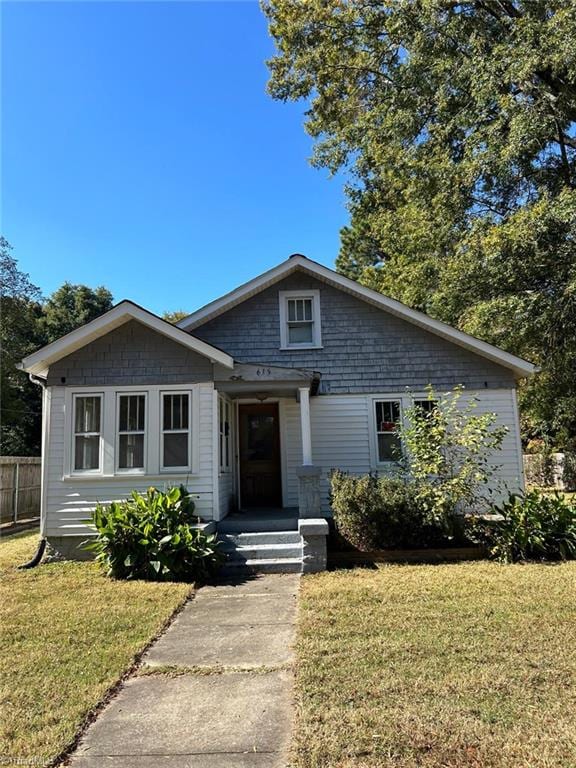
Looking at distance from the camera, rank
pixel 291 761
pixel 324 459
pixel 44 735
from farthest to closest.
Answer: pixel 324 459
pixel 44 735
pixel 291 761

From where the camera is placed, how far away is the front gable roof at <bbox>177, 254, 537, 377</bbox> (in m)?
11.1

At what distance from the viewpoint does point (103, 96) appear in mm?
9938

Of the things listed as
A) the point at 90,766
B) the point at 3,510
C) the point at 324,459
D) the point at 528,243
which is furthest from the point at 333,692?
the point at 3,510

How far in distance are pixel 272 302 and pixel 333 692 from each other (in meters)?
9.12

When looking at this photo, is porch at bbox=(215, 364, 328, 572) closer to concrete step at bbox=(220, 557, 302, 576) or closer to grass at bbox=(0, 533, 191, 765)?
concrete step at bbox=(220, 557, 302, 576)

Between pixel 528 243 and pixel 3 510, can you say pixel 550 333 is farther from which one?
pixel 3 510

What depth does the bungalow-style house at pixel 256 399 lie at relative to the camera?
888 cm

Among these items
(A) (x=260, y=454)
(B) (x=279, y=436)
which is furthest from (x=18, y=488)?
(B) (x=279, y=436)

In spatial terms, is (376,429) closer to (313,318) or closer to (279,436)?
(279,436)

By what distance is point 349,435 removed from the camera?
11203mm

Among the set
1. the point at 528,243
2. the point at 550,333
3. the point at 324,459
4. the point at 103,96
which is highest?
the point at 103,96

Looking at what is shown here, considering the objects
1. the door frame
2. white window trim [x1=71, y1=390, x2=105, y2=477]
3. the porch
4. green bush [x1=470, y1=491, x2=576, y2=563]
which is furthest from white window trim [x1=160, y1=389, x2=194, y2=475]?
green bush [x1=470, y1=491, x2=576, y2=563]

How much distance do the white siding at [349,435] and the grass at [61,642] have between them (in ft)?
15.5

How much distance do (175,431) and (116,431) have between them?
105cm
